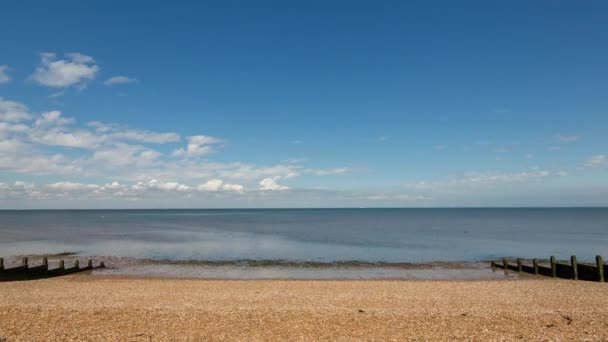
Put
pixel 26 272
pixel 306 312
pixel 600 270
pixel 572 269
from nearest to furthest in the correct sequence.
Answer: pixel 306 312 < pixel 600 270 < pixel 572 269 < pixel 26 272

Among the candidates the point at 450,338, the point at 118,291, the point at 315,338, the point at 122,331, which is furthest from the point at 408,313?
the point at 118,291

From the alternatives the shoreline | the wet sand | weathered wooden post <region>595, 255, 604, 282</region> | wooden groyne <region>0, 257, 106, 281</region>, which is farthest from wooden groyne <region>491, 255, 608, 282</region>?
wooden groyne <region>0, 257, 106, 281</region>

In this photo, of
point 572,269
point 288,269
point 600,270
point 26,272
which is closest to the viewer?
point 600,270

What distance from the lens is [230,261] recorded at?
131 feet

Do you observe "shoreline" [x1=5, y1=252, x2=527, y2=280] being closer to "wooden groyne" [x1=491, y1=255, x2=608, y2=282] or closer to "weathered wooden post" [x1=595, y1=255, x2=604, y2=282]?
"wooden groyne" [x1=491, y1=255, x2=608, y2=282]

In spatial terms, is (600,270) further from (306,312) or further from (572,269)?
(306,312)

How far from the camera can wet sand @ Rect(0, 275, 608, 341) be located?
1158cm

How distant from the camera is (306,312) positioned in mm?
14695

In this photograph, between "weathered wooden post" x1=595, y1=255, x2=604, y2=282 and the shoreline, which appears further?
the shoreline

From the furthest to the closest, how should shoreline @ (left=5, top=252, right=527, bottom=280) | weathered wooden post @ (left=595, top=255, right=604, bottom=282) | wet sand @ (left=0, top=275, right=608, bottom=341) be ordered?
shoreline @ (left=5, top=252, right=527, bottom=280) → weathered wooden post @ (left=595, top=255, right=604, bottom=282) → wet sand @ (left=0, top=275, right=608, bottom=341)

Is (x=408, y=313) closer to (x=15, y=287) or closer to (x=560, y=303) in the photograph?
(x=560, y=303)

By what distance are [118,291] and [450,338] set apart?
1666 centimetres

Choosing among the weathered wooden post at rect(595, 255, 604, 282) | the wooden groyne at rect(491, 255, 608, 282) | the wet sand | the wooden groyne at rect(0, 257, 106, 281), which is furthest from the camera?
the wooden groyne at rect(0, 257, 106, 281)

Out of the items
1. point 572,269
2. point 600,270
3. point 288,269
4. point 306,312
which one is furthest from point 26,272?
point 600,270
